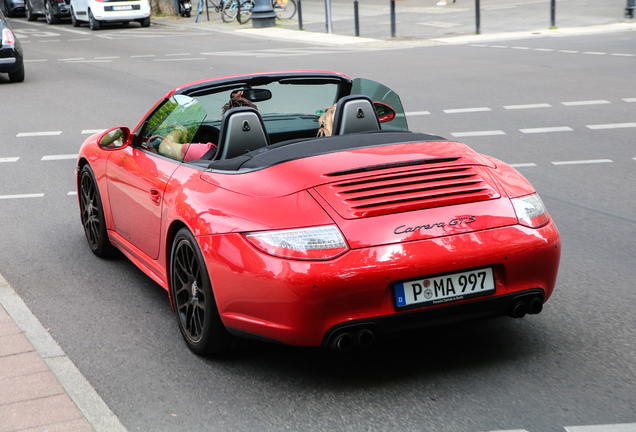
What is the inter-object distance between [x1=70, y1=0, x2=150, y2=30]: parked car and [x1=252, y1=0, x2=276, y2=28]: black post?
482 cm

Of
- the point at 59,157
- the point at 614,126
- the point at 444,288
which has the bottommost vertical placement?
the point at 614,126

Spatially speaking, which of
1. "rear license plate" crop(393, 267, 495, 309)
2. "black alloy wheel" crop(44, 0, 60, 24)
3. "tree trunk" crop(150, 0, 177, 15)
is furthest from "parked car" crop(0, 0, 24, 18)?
"rear license plate" crop(393, 267, 495, 309)

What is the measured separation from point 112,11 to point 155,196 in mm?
27245

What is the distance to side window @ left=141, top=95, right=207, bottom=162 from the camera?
176 inches

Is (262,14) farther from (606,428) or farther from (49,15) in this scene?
(606,428)

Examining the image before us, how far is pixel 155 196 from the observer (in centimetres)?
441

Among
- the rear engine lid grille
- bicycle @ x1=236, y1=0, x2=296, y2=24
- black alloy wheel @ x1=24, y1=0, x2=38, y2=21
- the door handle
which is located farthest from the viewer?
black alloy wheel @ x1=24, y1=0, x2=38, y2=21

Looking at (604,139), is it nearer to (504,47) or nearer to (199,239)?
(199,239)

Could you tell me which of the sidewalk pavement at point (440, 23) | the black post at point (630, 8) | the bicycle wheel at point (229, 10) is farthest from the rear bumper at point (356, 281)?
the bicycle wheel at point (229, 10)

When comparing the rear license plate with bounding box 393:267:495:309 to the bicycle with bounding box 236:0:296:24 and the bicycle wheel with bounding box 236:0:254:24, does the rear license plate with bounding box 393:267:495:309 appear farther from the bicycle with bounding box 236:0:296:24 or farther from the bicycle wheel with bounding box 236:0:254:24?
the bicycle wheel with bounding box 236:0:254:24

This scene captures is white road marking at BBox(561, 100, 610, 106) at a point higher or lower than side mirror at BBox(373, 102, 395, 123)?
lower

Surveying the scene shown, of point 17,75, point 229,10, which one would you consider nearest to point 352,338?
point 17,75

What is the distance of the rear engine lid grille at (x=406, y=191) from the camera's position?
3520 mm

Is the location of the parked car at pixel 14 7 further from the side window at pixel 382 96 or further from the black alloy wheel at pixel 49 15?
the side window at pixel 382 96
